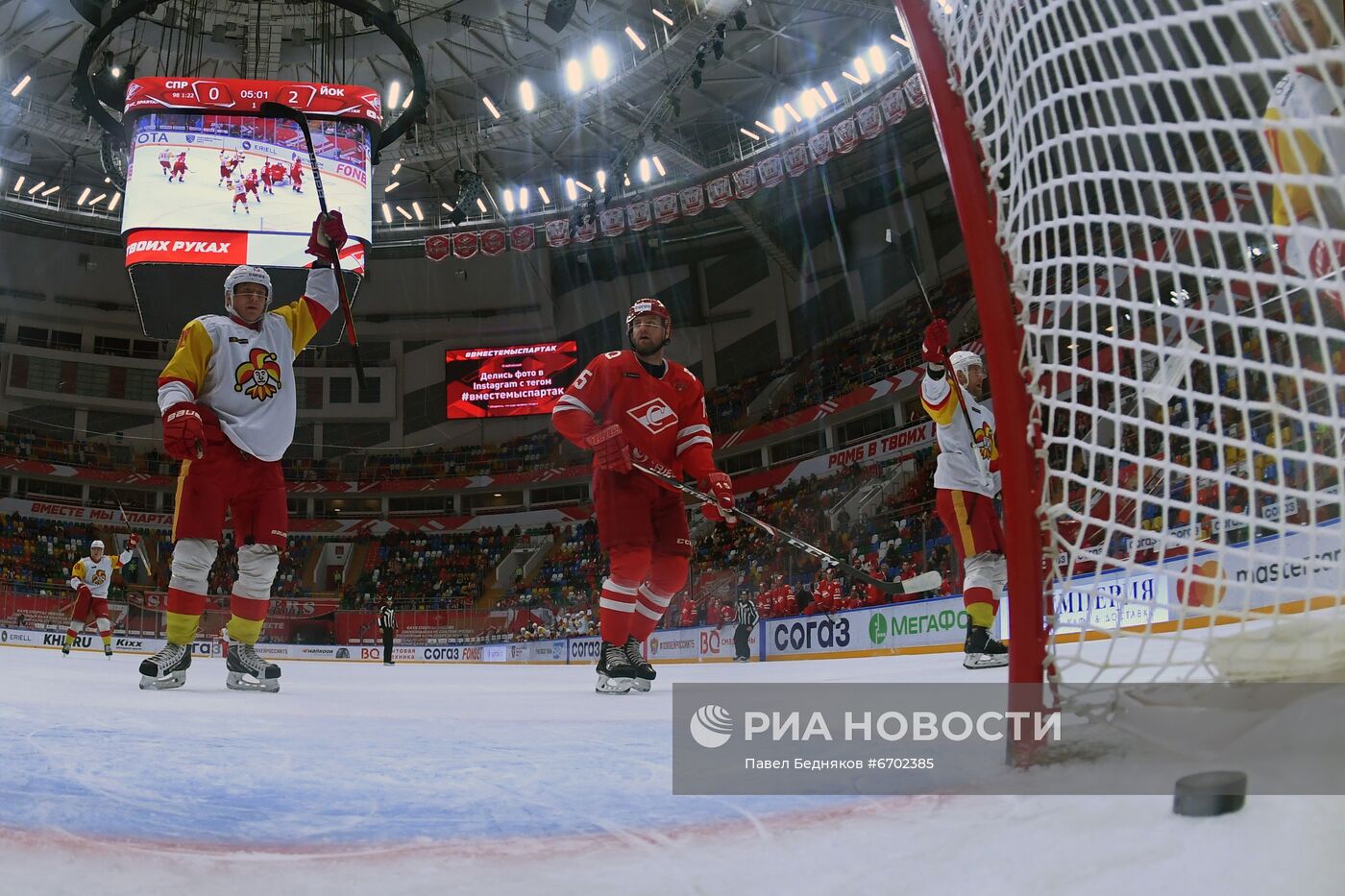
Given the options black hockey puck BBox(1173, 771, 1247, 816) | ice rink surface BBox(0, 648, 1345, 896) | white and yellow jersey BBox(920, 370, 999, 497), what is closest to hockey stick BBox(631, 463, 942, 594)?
white and yellow jersey BBox(920, 370, 999, 497)

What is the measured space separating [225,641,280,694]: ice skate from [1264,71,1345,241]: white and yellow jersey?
3.65 metres

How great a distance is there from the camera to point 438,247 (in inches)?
764

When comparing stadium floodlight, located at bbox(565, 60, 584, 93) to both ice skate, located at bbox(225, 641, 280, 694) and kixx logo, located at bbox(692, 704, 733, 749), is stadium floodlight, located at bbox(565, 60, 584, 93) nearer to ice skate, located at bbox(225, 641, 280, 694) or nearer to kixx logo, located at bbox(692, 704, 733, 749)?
ice skate, located at bbox(225, 641, 280, 694)

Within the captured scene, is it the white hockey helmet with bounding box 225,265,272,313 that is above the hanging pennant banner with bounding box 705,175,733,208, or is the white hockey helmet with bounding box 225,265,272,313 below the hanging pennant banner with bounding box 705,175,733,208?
below

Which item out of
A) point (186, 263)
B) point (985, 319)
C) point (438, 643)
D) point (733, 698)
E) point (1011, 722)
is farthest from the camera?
point (438, 643)

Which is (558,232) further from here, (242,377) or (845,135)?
(242,377)

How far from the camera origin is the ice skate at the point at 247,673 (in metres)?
3.79

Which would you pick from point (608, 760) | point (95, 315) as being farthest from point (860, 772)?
point (95, 315)

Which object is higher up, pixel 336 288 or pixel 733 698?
pixel 336 288

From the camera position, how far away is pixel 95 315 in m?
25.4

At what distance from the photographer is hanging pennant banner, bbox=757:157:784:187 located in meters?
16.5

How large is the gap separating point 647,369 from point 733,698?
206 centimetres

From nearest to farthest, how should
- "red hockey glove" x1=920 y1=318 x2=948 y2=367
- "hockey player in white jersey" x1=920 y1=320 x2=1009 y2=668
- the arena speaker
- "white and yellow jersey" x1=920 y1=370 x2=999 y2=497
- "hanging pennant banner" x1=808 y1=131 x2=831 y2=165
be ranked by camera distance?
"red hockey glove" x1=920 y1=318 x2=948 y2=367 < "hockey player in white jersey" x1=920 y1=320 x2=1009 y2=668 < "white and yellow jersey" x1=920 y1=370 x2=999 y2=497 < the arena speaker < "hanging pennant banner" x1=808 y1=131 x2=831 y2=165

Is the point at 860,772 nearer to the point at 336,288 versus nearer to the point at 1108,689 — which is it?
the point at 1108,689
